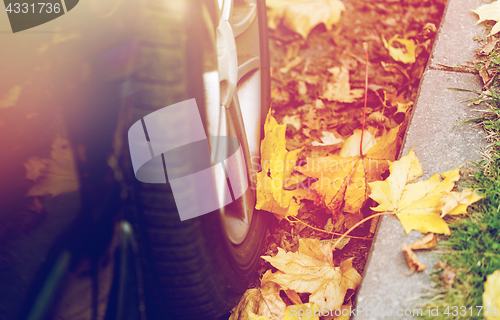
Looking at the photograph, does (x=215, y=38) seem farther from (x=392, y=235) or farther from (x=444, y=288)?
(x=444, y=288)

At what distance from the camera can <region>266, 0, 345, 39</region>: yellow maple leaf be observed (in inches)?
76.2

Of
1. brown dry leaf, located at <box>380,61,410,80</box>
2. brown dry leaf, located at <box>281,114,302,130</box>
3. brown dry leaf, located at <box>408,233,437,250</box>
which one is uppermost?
brown dry leaf, located at <box>380,61,410,80</box>

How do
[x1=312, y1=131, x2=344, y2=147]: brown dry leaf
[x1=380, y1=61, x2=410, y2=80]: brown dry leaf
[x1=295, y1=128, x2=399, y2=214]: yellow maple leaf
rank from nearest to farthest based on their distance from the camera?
[x1=295, y1=128, x2=399, y2=214]: yellow maple leaf
[x1=312, y1=131, x2=344, y2=147]: brown dry leaf
[x1=380, y1=61, x2=410, y2=80]: brown dry leaf

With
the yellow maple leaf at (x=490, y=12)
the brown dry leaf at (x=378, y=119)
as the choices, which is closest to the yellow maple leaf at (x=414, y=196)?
the brown dry leaf at (x=378, y=119)

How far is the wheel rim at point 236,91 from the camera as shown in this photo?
0.90 metres

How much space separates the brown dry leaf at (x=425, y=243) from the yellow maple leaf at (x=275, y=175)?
16.3 inches

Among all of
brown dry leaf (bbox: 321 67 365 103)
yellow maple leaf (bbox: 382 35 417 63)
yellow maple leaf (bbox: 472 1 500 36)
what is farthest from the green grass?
yellow maple leaf (bbox: 382 35 417 63)

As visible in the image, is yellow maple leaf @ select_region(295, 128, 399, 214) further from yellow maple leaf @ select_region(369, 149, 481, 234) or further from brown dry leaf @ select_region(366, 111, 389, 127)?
brown dry leaf @ select_region(366, 111, 389, 127)

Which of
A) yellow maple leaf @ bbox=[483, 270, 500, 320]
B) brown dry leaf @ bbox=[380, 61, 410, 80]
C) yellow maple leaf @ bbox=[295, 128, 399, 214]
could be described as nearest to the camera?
yellow maple leaf @ bbox=[483, 270, 500, 320]

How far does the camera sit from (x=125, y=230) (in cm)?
90

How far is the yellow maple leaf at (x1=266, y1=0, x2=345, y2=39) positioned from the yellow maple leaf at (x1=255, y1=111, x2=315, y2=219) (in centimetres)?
102

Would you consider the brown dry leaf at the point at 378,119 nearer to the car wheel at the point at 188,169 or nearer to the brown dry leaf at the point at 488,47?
the brown dry leaf at the point at 488,47

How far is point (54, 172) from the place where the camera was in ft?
3.08

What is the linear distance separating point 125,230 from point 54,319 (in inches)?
15.1
